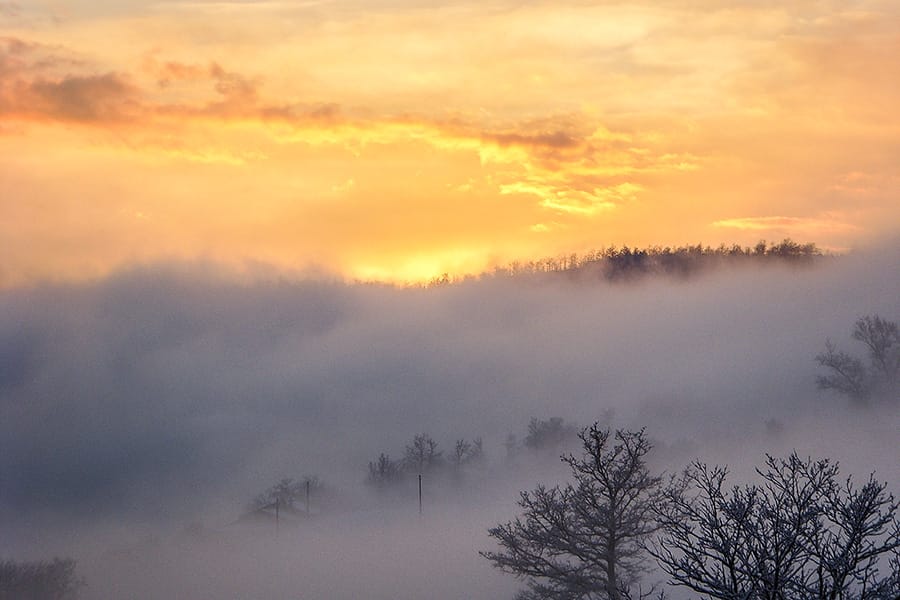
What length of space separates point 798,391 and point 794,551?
125977 millimetres

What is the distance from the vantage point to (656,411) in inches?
6156

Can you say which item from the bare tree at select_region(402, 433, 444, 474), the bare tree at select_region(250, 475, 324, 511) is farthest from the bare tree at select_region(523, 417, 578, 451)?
the bare tree at select_region(250, 475, 324, 511)

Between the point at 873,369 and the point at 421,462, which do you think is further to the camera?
the point at 421,462

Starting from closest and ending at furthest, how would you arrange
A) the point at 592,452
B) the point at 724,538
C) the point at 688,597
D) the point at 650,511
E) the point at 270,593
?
the point at 724,538 → the point at 592,452 → the point at 650,511 → the point at 688,597 → the point at 270,593

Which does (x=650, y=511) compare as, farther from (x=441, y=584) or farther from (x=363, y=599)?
(x=363, y=599)

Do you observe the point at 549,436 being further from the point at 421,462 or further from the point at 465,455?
the point at 465,455

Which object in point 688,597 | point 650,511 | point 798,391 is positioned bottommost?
point 688,597

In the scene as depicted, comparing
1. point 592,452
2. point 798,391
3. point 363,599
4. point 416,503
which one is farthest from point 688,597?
point 798,391

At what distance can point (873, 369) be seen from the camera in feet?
339

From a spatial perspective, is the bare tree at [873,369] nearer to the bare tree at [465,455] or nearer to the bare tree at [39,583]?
the bare tree at [465,455]

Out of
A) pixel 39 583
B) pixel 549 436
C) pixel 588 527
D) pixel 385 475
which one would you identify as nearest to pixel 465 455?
pixel 385 475

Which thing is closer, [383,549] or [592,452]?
[592,452]

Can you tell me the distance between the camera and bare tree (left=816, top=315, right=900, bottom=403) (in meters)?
97.2

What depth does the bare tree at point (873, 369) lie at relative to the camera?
3829 inches
